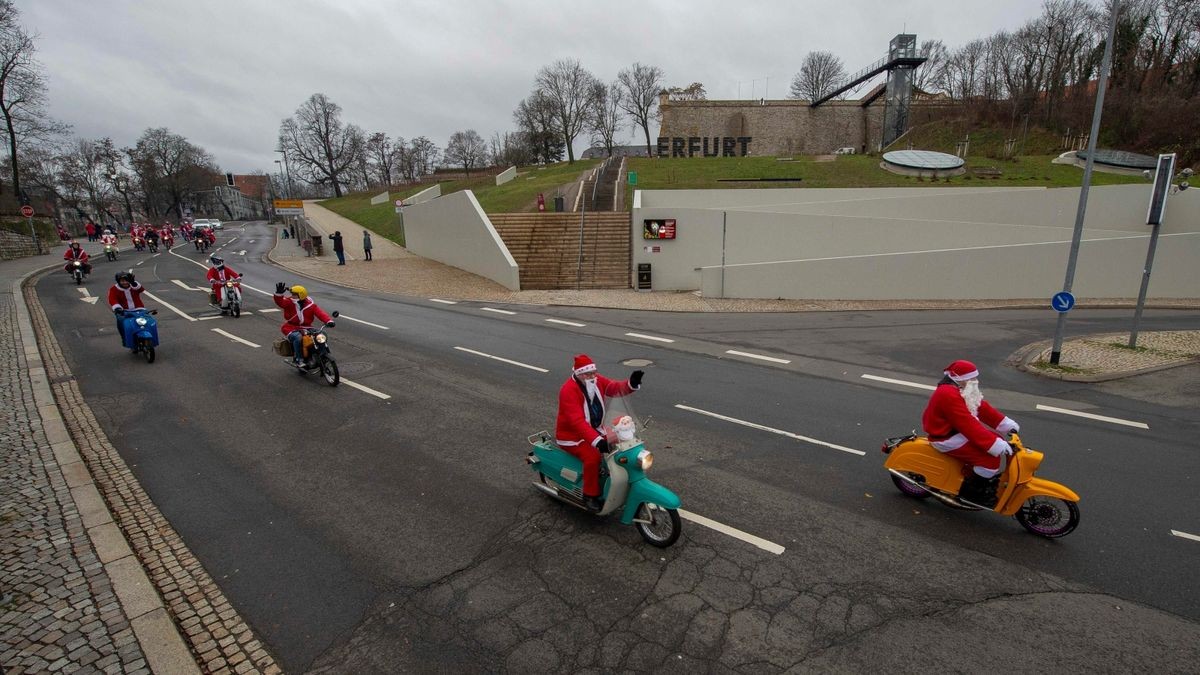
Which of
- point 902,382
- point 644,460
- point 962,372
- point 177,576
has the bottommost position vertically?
point 902,382

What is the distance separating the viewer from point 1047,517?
5.15 meters

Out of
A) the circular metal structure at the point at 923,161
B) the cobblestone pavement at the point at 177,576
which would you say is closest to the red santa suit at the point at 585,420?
the cobblestone pavement at the point at 177,576

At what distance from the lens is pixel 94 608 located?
13.8ft

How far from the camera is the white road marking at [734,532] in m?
5.04

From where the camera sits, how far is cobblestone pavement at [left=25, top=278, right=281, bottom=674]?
12.6 feet

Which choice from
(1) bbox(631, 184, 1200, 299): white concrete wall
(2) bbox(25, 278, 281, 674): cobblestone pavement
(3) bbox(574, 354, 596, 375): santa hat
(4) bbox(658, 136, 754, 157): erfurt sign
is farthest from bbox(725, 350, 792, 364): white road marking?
(4) bbox(658, 136, 754, 157): erfurt sign

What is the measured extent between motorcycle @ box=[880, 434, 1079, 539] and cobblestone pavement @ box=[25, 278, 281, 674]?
6.07 metres

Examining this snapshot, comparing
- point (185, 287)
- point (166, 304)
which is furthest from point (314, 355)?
point (185, 287)

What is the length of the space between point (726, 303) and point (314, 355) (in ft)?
46.5

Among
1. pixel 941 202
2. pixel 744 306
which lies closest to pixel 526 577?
pixel 744 306

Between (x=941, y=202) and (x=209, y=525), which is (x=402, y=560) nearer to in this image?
(x=209, y=525)

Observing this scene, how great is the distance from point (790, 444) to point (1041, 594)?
3.28m

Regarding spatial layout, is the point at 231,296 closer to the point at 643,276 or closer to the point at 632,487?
the point at 643,276

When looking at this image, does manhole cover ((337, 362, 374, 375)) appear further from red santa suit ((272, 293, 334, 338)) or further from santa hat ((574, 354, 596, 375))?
santa hat ((574, 354, 596, 375))
